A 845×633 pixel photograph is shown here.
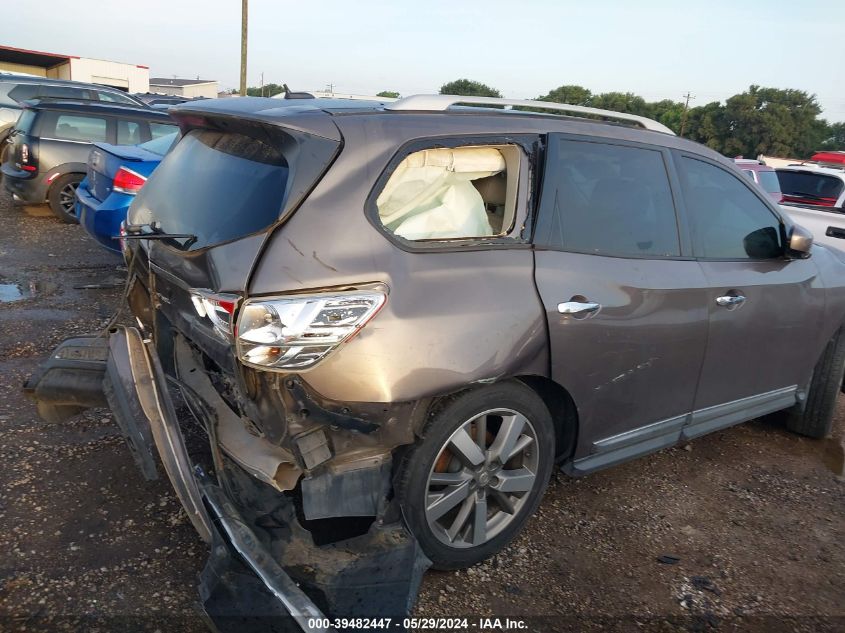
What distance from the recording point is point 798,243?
3.63 metres

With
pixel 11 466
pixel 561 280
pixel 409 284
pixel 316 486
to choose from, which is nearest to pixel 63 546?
pixel 11 466

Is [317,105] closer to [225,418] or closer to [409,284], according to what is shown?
[409,284]

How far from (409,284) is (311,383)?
48 cm

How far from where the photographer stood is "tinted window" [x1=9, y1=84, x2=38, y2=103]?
526 inches

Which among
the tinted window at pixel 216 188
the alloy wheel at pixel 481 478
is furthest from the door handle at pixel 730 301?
the tinted window at pixel 216 188

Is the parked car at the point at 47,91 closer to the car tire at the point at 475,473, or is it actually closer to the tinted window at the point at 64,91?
the tinted window at the point at 64,91

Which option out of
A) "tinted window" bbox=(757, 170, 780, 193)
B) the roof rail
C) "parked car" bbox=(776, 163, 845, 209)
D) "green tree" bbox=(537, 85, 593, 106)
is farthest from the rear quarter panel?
"green tree" bbox=(537, 85, 593, 106)

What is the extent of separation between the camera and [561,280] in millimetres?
2768

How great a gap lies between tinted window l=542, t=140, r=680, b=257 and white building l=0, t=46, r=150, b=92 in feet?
126

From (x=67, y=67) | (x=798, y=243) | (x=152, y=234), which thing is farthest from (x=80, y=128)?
(x=67, y=67)

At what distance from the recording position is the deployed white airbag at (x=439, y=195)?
2.55 metres

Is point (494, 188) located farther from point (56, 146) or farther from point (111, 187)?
point (56, 146)

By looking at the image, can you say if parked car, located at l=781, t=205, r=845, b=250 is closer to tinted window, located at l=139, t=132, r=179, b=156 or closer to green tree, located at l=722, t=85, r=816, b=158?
tinted window, located at l=139, t=132, r=179, b=156

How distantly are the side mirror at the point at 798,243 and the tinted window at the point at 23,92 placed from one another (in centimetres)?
1419
